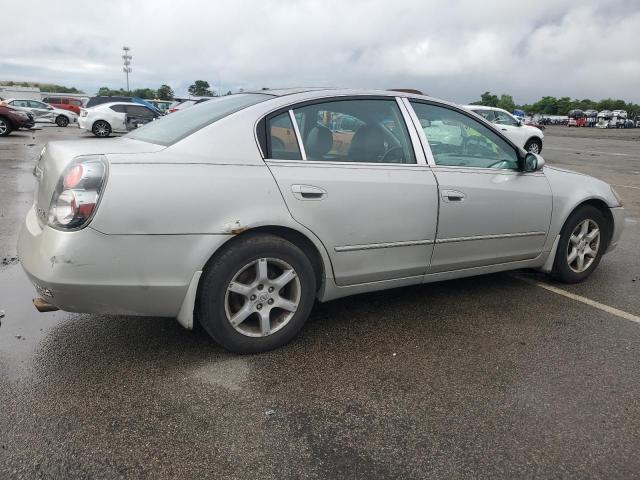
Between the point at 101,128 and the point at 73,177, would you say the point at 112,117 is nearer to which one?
the point at 101,128

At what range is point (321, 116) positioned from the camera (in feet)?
11.1

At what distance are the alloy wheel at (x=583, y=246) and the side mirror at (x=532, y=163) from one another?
761mm

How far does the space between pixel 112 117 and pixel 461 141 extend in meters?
19.0

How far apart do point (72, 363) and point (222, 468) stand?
129cm

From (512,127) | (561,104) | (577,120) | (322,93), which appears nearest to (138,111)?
(512,127)

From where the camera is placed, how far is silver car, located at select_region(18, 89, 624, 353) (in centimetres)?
267

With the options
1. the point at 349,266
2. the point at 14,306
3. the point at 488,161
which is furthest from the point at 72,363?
the point at 488,161

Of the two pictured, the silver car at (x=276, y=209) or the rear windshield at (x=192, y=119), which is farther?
the rear windshield at (x=192, y=119)

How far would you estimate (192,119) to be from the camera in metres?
3.39

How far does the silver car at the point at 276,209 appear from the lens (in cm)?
267

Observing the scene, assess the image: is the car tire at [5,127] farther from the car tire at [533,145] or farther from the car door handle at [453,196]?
the car door handle at [453,196]

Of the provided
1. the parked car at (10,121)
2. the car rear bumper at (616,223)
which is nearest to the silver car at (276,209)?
the car rear bumper at (616,223)

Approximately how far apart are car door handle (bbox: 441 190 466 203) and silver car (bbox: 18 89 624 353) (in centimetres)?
1

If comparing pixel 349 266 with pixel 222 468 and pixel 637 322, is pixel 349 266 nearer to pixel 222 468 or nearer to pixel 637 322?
pixel 222 468
